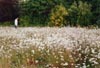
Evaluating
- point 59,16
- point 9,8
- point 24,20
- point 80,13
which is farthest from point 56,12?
point 9,8

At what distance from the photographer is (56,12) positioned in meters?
33.0

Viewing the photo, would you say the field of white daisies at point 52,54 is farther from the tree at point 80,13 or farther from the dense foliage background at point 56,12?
the tree at point 80,13

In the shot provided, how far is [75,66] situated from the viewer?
6.71 m

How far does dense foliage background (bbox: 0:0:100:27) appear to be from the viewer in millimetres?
32125

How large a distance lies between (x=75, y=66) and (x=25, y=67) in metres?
0.88

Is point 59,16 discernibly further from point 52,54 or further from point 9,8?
point 52,54

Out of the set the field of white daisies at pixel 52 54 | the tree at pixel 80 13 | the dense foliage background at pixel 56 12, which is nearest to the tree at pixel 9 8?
the dense foliage background at pixel 56 12

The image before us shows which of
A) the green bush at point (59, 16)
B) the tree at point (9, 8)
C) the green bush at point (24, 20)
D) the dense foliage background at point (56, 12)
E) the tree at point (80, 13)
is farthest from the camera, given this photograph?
the green bush at point (24, 20)

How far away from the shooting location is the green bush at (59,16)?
32.3 m

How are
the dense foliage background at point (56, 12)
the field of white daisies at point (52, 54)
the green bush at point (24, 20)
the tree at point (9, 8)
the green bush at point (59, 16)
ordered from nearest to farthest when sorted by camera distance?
the field of white daisies at point (52, 54)
the dense foliage background at point (56, 12)
the green bush at point (59, 16)
the tree at point (9, 8)
the green bush at point (24, 20)

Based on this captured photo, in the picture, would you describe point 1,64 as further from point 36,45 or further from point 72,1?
point 72,1

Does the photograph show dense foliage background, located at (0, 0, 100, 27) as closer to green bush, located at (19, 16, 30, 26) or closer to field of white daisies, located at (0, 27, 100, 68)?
green bush, located at (19, 16, 30, 26)

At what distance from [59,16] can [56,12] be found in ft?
2.27

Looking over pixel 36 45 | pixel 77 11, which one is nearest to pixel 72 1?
pixel 77 11
